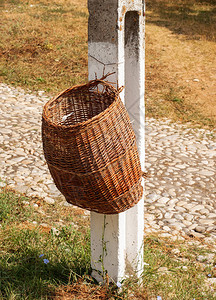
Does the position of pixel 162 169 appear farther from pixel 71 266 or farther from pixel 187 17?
pixel 187 17

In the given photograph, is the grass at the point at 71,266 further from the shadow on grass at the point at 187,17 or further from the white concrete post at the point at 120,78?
the shadow on grass at the point at 187,17

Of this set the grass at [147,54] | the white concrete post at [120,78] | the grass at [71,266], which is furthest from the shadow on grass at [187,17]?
the white concrete post at [120,78]

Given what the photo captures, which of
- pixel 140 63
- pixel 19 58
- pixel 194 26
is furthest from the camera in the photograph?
pixel 194 26

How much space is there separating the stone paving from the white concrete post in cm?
155

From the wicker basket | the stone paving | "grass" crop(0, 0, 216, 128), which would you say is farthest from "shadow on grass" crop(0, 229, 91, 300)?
"grass" crop(0, 0, 216, 128)

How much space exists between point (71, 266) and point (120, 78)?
1347mm

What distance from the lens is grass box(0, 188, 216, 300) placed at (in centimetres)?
262

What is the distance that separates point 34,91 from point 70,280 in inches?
254

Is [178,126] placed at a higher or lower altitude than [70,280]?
lower

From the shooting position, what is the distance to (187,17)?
1539 cm

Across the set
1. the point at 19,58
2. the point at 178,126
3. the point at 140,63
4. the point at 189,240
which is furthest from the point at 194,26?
the point at 140,63

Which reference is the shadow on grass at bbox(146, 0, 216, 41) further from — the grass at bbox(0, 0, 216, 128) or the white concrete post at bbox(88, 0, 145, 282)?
the white concrete post at bbox(88, 0, 145, 282)

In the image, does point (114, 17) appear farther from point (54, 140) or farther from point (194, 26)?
point (194, 26)

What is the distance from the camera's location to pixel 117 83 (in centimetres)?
237
